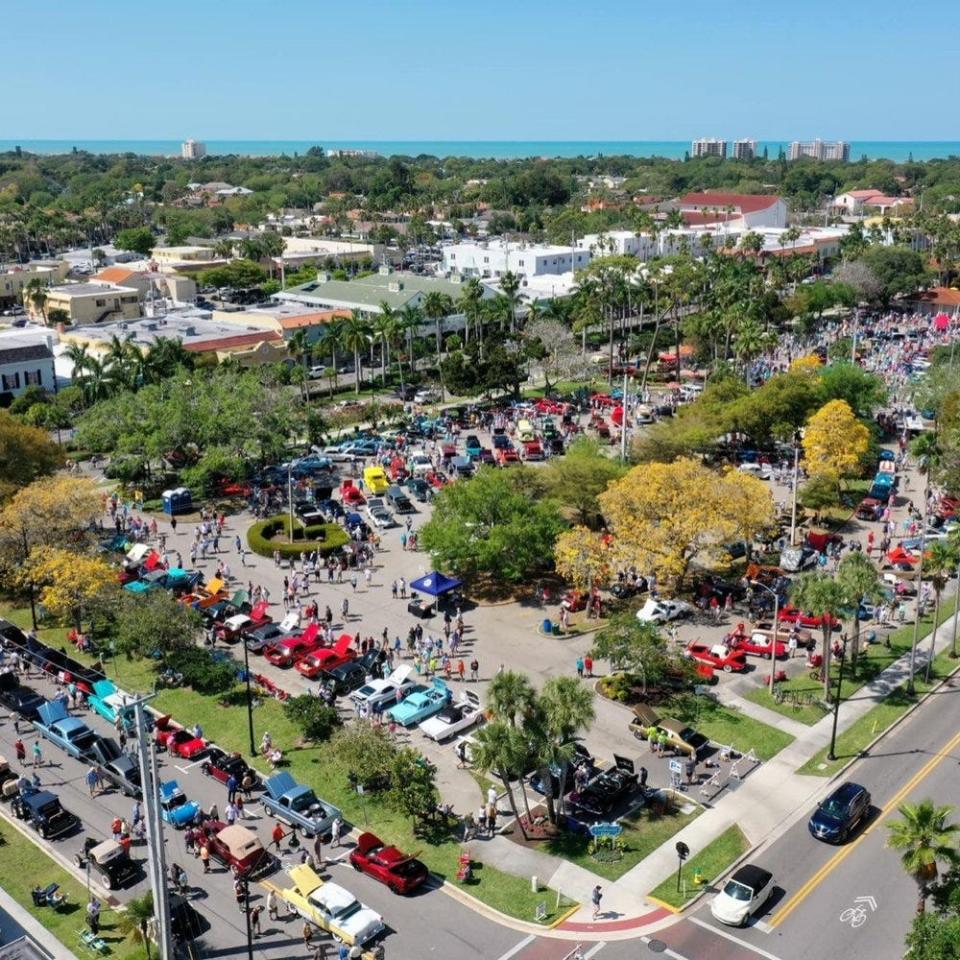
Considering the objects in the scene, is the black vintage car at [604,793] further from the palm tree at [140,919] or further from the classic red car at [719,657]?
the palm tree at [140,919]

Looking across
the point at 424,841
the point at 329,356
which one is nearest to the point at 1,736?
the point at 424,841

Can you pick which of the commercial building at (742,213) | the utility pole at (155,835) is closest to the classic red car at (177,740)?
the utility pole at (155,835)

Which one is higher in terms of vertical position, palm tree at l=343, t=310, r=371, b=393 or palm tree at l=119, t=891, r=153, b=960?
palm tree at l=343, t=310, r=371, b=393

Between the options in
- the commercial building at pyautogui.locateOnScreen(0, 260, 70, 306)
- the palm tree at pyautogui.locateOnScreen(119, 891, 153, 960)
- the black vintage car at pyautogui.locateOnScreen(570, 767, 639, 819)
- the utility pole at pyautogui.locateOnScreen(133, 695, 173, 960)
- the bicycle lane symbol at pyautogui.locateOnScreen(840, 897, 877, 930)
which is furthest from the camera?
the commercial building at pyautogui.locateOnScreen(0, 260, 70, 306)

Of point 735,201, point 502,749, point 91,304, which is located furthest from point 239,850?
point 735,201

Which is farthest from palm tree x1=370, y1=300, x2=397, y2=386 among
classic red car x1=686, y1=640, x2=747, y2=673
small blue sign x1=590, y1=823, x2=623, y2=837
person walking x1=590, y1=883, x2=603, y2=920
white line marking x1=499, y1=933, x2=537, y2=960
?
white line marking x1=499, y1=933, x2=537, y2=960

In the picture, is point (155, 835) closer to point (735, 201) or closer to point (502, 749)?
point (502, 749)

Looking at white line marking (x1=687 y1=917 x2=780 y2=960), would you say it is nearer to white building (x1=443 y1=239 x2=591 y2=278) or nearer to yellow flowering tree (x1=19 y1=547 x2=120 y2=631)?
yellow flowering tree (x1=19 y1=547 x2=120 y2=631)
